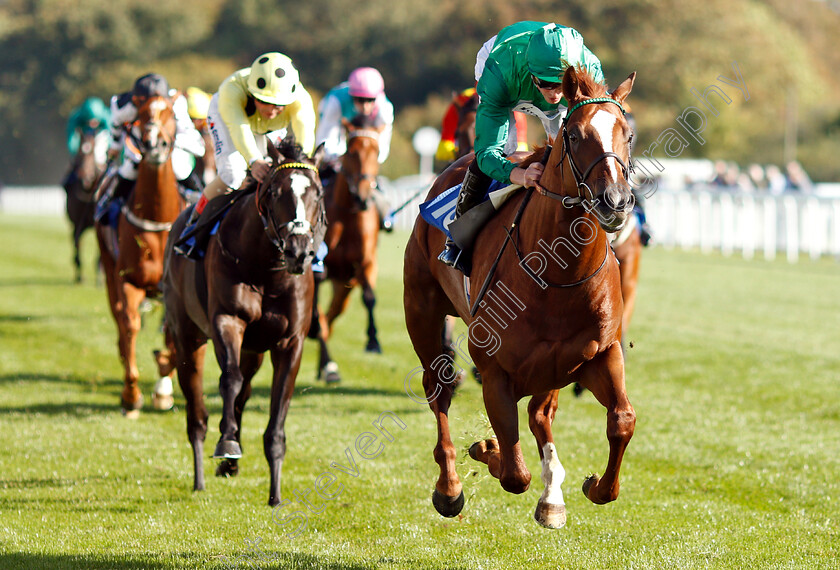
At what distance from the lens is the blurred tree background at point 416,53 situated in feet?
132

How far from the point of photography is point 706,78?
39.7 metres

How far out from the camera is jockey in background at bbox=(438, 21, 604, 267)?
13.7 feet

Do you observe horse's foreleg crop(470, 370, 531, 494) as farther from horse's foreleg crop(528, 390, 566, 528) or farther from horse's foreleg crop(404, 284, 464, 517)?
horse's foreleg crop(404, 284, 464, 517)

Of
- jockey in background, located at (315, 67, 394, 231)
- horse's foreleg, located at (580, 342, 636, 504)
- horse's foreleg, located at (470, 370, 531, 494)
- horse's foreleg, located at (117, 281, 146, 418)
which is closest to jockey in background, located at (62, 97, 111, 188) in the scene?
jockey in background, located at (315, 67, 394, 231)

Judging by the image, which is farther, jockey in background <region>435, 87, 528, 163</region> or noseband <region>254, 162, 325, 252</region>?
jockey in background <region>435, 87, 528, 163</region>

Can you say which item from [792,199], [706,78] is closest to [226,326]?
[792,199]

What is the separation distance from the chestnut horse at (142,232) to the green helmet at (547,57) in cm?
385

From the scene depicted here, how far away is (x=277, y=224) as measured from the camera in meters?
5.26

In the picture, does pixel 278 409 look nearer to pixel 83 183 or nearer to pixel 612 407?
pixel 612 407

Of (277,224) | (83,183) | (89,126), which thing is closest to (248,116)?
(277,224)

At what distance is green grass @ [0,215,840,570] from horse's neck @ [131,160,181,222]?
150 cm

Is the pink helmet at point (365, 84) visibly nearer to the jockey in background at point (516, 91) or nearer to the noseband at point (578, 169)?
the jockey in background at point (516, 91)

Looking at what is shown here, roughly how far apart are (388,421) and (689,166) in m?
28.9

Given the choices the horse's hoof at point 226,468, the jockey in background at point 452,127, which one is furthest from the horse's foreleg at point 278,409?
the jockey in background at point 452,127
